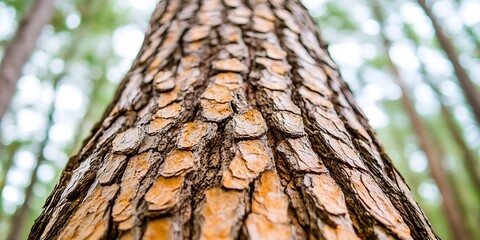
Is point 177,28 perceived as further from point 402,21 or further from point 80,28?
point 402,21

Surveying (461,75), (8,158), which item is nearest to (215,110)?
(461,75)

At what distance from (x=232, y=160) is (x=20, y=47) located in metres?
3.24

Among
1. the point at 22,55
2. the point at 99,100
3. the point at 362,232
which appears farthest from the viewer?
the point at 99,100

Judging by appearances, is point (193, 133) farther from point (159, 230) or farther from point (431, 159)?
point (431, 159)

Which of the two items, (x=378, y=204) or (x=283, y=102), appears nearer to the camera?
(x=378, y=204)

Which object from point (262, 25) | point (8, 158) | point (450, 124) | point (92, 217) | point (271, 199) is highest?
point (450, 124)

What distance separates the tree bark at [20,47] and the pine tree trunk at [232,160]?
2.43 metres

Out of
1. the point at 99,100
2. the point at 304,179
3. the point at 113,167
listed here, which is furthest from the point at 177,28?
the point at 99,100

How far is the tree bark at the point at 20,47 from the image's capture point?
2.53 m

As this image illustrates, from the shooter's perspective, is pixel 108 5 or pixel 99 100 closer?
pixel 108 5

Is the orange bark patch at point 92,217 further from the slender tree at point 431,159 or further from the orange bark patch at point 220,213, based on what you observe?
the slender tree at point 431,159

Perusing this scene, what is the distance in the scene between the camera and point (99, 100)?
6.75 metres

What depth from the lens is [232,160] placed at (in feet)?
1.60

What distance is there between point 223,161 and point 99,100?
7.03 m
